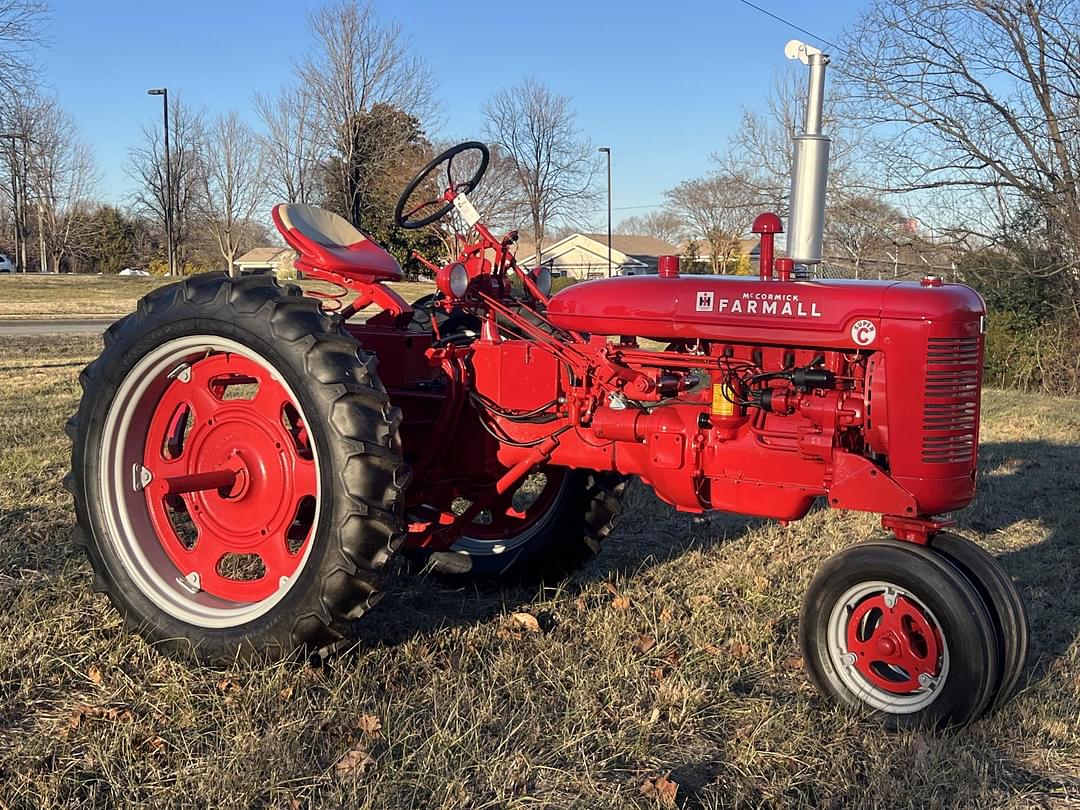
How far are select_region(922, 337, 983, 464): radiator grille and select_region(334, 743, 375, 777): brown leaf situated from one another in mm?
1919

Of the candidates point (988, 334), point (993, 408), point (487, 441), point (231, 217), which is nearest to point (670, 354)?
point (487, 441)

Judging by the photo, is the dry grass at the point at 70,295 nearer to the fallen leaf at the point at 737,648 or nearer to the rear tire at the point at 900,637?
the fallen leaf at the point at 737,648

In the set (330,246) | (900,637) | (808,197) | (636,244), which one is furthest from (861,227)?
(636,244)

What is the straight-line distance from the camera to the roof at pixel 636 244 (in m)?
77.7

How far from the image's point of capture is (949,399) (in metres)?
3.08

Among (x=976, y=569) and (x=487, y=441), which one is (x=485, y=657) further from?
(x=976, y=569)

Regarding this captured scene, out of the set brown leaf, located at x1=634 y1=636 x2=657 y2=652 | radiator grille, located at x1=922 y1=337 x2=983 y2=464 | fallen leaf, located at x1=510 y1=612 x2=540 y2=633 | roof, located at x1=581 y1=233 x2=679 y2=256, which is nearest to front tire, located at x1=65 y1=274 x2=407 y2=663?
fallen leaf, located at x1=510 y1=612 x2=540 y2=633

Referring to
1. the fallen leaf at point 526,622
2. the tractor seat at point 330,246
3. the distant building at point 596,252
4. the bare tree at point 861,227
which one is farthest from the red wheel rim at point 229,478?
the distant building at point 596,252

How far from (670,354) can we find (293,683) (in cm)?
170

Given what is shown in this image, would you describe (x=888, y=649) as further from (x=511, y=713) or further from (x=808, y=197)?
(x=808, y=197)

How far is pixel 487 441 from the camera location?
3898mm

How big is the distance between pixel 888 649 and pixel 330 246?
105 inches

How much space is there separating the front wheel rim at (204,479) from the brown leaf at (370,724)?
654 mm

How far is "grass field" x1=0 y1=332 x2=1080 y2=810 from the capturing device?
2.55 m
